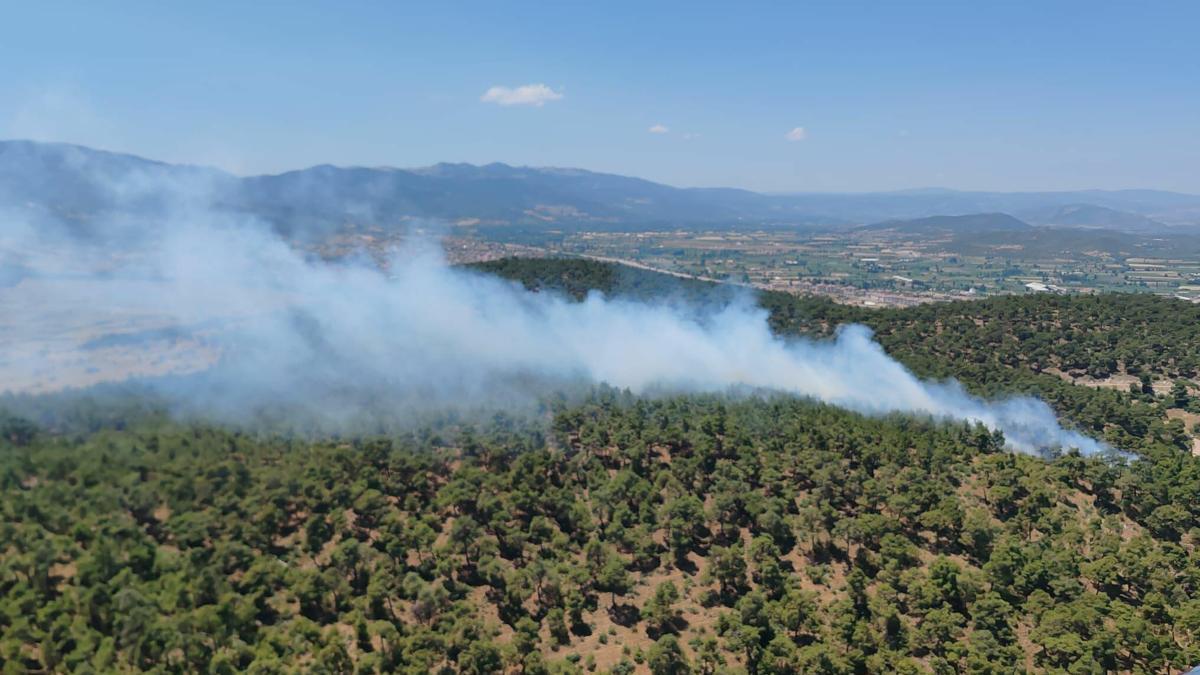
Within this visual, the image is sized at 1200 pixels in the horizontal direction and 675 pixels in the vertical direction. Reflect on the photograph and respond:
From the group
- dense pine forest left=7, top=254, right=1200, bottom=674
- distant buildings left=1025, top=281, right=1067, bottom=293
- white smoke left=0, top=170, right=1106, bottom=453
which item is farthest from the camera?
distant buildings left=1025, top=281, right=1067, bottom=293

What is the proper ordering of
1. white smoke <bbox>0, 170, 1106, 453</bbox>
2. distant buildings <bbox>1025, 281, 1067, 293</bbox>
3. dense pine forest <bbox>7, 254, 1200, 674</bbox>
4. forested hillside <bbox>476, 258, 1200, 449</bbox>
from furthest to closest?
1. distant buildings <bbox>1025, 281, 1067, 293</bbox>
2. forested hillside <bbox>476, 258, 1200, 449</bbox>
3. white smoke <bbox>0, 170, 1106, 453</bbox>
4. dense pine forest <bbox>7, 254, 1200, 674</bbox>

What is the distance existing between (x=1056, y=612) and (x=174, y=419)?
44.4m

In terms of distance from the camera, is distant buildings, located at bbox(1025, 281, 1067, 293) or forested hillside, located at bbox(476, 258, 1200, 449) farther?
distant buildings, located at bbox(1025, 281, 1067, 293)

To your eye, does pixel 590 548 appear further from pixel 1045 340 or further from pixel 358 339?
pixel 1045 340

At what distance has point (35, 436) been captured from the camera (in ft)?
96.3

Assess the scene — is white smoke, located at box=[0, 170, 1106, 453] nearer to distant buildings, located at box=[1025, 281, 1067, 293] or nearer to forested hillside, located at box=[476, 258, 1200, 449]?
forested hillside, located at box=[476, 258, 1200, 449]

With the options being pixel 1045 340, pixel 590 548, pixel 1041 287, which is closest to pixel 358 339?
pixel 590 548

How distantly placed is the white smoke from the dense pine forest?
24.0 feet

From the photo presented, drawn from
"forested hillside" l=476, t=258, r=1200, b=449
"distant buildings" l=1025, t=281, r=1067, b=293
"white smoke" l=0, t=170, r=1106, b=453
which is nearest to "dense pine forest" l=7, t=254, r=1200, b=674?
"white smoke" l=0, t=170, r=1106, b=453

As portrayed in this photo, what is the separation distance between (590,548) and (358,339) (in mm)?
34740

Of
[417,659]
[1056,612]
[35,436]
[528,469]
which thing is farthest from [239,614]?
[1056,612]

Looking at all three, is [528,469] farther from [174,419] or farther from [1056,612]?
[1056,612]

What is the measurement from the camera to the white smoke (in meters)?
41.9

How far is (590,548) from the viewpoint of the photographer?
32.5 meters
